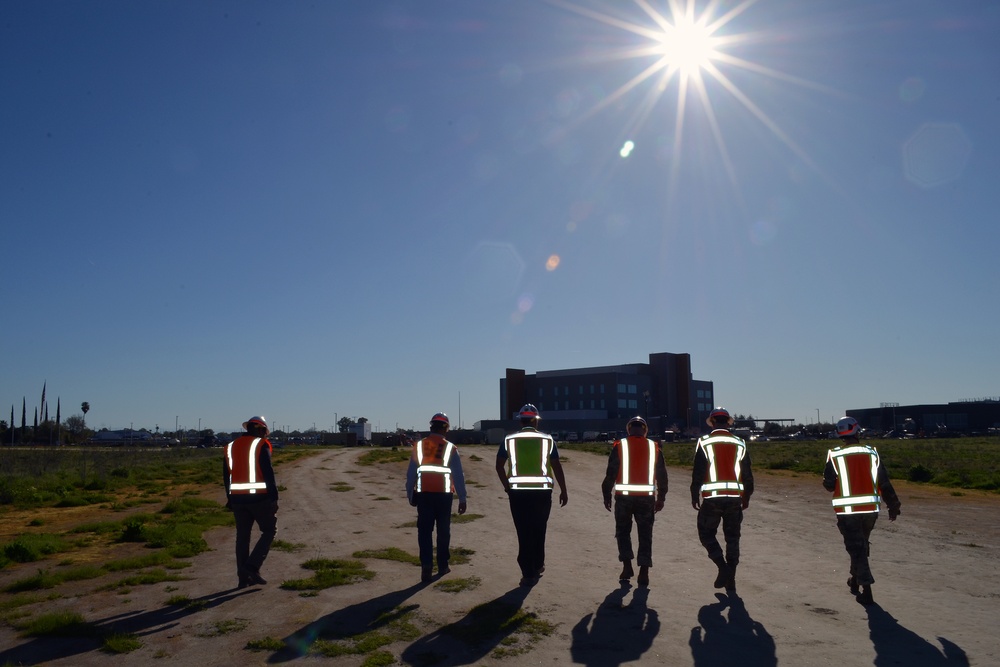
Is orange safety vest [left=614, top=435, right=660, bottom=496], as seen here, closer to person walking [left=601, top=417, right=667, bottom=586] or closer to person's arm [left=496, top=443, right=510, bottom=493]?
person walking [left=601, top=417, right=667, bottom=586]

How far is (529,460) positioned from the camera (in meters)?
8.65

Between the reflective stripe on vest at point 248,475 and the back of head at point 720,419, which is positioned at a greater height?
the back of head at point 720,419

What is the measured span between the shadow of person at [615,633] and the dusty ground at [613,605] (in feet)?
0.06

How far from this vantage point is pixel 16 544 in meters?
11.2

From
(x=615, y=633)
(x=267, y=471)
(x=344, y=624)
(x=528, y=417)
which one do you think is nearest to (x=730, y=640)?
(x=615, y=633)

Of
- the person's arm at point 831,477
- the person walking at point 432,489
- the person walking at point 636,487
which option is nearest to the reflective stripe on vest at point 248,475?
the person walking at point 432,489

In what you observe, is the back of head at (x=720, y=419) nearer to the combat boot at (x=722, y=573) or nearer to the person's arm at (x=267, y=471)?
the combat boot at (x=722, y=573)

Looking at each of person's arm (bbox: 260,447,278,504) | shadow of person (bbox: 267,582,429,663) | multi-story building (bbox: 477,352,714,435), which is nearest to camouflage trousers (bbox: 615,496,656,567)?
shadow of person (bbox: 267,582,429,663)

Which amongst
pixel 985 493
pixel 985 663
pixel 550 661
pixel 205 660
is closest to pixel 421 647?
pixel 550 661

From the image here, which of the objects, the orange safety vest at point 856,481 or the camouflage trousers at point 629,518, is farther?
the camouflage trousers at point 629,518

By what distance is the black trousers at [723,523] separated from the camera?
8.07 meters

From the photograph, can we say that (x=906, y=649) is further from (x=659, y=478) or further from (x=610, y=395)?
(x=610, y=395)

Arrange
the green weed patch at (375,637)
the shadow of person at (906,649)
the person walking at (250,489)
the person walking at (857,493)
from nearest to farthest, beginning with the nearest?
the shadow of person at (906,649)
the green weed patch at (375,637)
the person walking at (857,493)
the person walking at (250,489)

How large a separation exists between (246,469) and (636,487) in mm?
4442
